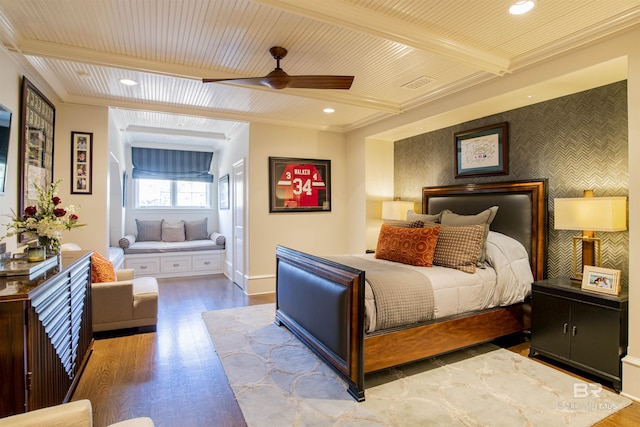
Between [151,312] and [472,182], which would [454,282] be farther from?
[151,312]

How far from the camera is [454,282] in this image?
2.79 meters

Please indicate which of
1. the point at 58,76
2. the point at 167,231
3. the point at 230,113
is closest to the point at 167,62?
the point at 58,76

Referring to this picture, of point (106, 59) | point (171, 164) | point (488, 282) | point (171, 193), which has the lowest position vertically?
point (488, 282)

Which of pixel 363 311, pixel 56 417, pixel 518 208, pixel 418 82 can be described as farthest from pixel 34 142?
pixel 518 208

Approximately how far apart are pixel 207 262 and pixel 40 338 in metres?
5.04

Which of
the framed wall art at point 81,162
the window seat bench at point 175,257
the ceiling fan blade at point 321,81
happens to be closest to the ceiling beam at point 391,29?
the ceiling fan blade at point 321,81

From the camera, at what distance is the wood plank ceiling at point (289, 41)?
7.50 ft

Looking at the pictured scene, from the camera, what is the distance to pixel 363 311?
2.27 m

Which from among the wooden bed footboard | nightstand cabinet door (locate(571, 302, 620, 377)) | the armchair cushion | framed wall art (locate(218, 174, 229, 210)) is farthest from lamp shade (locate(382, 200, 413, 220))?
the armchair cushion

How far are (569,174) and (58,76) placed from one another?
4.97m

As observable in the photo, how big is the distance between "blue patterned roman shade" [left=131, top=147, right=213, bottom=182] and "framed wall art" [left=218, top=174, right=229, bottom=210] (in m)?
0.57

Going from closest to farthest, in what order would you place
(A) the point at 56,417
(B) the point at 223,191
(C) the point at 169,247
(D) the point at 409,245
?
(A) the point at 56,417, (D) the point at 409,245, (C) the point at 169,247, (B) the point at 223,191

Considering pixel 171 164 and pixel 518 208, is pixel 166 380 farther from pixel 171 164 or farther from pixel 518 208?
pixel 171 164

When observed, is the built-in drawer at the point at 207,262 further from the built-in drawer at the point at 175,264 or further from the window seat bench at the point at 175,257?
the built-in drawer at the point at 175,264
